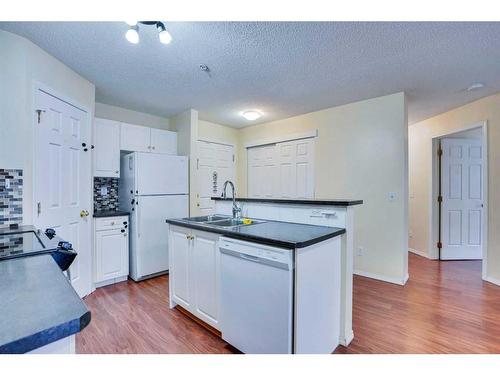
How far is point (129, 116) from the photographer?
12.1 feet

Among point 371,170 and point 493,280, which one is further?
point 371,170

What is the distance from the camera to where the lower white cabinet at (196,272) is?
1940 mm

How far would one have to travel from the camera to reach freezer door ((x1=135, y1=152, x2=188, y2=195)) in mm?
3105

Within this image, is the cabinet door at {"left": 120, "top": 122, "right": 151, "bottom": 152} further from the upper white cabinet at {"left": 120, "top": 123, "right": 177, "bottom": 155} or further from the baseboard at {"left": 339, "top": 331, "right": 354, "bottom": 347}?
the baseboard at {"left": 339, "top": 331, "right": 354, "bottom": 347}

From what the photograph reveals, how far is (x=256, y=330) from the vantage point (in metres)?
1.56

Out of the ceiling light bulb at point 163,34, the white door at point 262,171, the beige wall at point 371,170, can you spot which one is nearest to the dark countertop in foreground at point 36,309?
the ceiling light bulb at point 163,34

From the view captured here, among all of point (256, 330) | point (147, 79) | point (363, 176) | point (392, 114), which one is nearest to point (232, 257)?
point (256, 330)

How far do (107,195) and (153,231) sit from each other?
0.87 m

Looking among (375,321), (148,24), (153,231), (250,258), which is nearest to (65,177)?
(153,231)

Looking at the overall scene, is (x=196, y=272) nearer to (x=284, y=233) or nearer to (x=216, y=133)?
(x=284, y=233)

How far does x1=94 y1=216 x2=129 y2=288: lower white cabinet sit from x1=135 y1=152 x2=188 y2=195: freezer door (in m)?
0.51

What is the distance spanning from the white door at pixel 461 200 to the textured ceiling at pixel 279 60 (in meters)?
1.19
